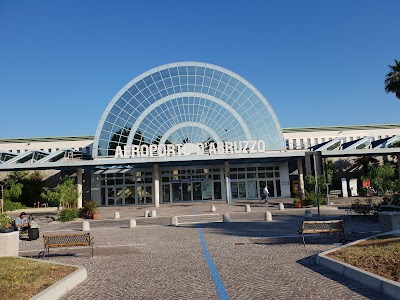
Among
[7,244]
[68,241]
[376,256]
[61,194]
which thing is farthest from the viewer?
[61,194]

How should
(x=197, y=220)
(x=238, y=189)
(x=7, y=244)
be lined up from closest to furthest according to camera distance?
(x=7, y=244)
(x=197, y=220)
(x=238, y=189)

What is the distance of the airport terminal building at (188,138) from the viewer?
40750 millimetres

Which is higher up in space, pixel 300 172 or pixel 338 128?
pixel 338 128

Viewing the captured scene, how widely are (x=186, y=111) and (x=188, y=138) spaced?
386cm

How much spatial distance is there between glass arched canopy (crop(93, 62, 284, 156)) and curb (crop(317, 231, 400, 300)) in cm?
3422

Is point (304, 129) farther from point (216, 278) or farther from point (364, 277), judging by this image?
point (216, 278)

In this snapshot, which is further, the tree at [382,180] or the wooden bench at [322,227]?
the tree at [382,180]

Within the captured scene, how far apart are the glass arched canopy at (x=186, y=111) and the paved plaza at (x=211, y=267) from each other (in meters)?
27.3

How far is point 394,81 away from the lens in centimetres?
2994

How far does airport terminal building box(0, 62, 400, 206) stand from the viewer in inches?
1604

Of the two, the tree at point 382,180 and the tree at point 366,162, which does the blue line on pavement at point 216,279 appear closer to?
the tree at point 382,180

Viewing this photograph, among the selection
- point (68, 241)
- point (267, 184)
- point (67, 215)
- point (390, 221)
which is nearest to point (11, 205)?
point (67, 215)

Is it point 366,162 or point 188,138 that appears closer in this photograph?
point 188,138

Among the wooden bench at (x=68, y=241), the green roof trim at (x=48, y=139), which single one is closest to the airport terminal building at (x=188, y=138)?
the green roof trim at (x=48, y=139)
